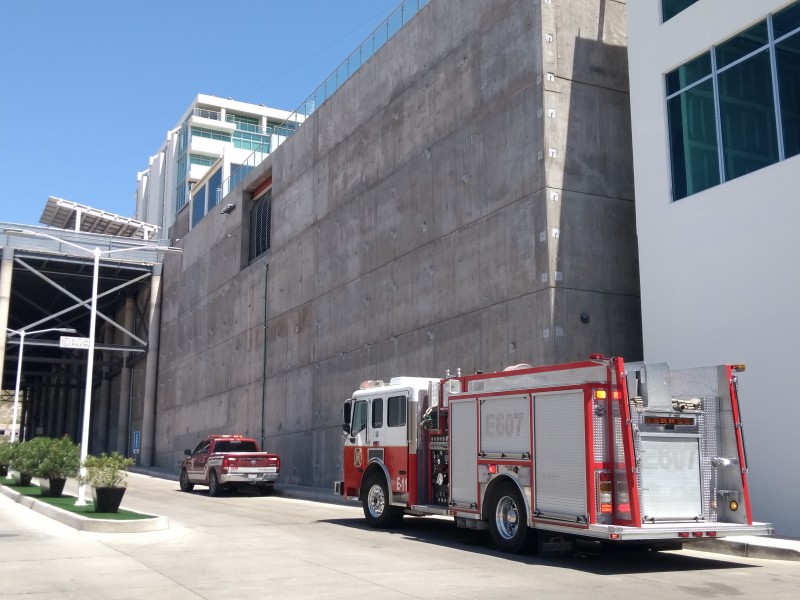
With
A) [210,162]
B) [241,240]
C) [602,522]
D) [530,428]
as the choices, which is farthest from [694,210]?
[210,162]

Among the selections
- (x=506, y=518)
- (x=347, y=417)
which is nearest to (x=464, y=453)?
(x=506, y=518)

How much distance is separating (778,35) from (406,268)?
1358cm

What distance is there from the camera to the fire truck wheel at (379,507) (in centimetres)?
1672

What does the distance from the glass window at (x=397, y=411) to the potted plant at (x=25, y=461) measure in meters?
13.6

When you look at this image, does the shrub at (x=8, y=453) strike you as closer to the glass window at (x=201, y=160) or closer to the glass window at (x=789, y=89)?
the glass window at (x=789, y=89)

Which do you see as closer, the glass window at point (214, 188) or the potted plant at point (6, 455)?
the potted plant at point (6, 455)

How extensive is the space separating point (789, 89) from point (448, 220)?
10.8 metres

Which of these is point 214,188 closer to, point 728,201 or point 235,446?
point 235,446

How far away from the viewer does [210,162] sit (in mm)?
78938

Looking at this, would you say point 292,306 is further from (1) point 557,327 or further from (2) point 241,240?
(1) point 557,327

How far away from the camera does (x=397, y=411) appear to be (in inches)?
662

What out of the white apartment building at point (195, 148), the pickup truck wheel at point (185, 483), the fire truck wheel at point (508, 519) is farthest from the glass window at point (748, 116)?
the white apartment building at point (195, 148)

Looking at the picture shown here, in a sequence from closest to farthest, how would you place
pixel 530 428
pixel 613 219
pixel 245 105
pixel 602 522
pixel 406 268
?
pixel 602 522, pixel 530 428, pixel 613 219, pixel 406 268, pixel 245 105

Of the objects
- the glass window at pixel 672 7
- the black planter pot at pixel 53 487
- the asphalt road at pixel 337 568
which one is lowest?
the asphalt road at pixel 337 568
